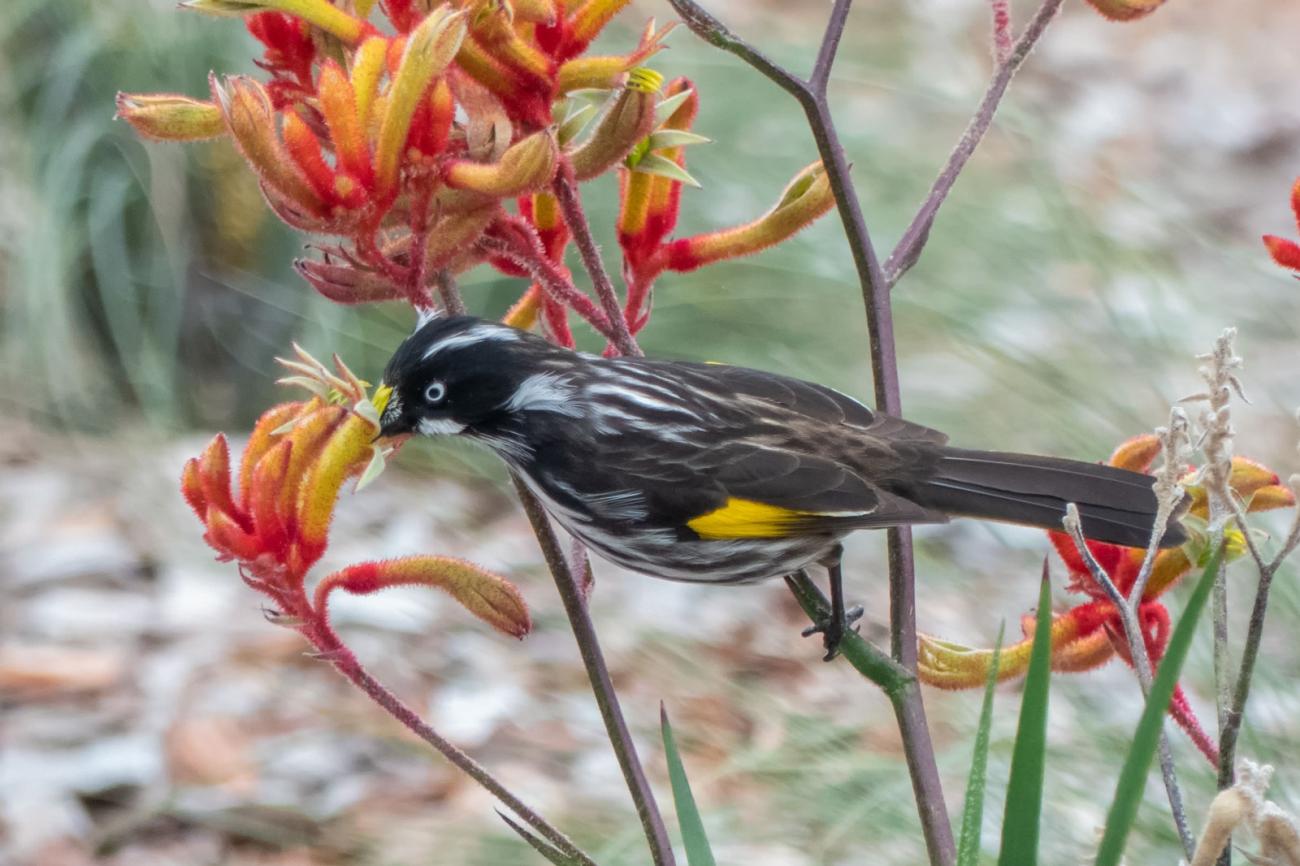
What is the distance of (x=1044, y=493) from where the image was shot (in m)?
1.43

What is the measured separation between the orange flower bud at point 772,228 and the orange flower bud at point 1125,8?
250 mm

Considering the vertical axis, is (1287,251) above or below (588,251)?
above

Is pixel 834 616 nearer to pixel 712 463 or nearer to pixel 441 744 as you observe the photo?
pixel 712 463

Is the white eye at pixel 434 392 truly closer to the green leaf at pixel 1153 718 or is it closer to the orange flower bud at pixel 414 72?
the orange flower bud at pixel 414 72

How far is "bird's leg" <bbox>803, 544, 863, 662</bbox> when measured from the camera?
4.39 feet

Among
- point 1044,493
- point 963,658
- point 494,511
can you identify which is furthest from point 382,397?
point 494,511

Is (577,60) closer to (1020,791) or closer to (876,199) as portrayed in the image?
(1020,791)

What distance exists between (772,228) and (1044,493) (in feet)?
1.22

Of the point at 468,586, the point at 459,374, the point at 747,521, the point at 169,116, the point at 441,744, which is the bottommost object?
the point at 441,744

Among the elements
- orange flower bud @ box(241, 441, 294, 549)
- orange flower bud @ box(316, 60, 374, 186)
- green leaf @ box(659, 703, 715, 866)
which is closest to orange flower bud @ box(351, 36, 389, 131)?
orange flower bud @ box(316, 60, 374, 186)

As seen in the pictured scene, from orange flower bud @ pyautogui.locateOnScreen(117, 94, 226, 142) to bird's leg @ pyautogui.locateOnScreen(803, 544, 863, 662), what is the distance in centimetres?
61

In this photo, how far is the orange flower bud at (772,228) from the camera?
4.09 ft

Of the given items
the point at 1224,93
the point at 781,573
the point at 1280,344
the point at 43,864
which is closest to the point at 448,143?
the point at 781,573

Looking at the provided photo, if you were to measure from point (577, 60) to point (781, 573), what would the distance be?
1.72ft
